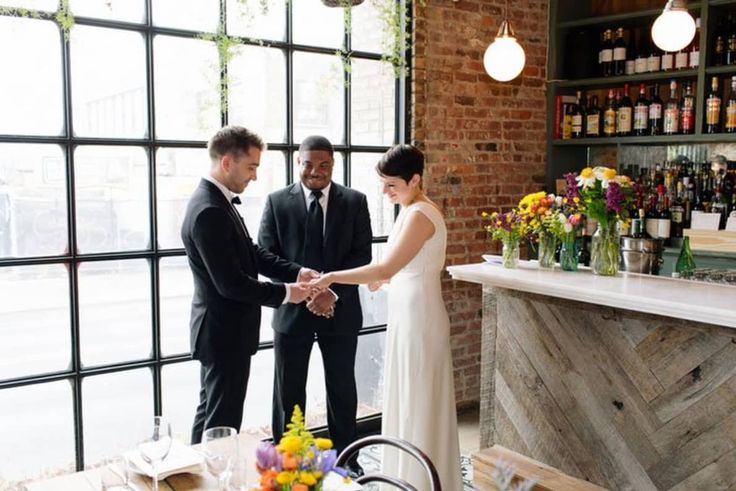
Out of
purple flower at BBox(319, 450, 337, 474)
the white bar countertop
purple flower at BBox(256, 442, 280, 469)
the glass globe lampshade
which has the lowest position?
purple flower at BBox(319, 450, 337, 474)

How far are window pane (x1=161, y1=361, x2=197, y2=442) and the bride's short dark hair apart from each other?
1.51 metres

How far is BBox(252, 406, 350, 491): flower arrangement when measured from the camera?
131 centimetres

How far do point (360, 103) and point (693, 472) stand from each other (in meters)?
2.71

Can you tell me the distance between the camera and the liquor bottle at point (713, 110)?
4500 millimetres

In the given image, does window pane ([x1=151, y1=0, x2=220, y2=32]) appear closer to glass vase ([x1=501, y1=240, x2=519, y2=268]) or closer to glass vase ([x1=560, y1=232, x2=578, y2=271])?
glass vase ([x1=501, y1=240, x2=519, y2=268])

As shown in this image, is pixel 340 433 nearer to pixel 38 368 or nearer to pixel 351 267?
pixel 351 267

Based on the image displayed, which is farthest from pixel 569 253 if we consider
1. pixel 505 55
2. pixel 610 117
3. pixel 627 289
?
pixel 610 117

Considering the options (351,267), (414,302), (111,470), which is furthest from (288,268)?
(111,470)

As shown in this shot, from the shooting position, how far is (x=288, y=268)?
3521 mm

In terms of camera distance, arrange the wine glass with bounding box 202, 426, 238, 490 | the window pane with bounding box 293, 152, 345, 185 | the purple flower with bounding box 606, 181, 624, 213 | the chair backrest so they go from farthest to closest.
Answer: the window pane with bounding box 293, 152, 345, 185 < the purple flower with bounding box 606, 181, 624, 213 < the chair backrest < the wine glass with bounding box 202, 426, 238, 490

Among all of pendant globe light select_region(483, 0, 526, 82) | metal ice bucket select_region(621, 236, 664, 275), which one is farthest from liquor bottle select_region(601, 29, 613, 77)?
metal ice bucket select_region(621, 236, 664, 275)

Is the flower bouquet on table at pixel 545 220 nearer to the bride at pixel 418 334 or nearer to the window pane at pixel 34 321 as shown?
the bride at pixel 418 334

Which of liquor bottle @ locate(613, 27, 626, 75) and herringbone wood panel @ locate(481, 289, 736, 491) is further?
liquor bottle @ locate(613, 27, 626, 75)

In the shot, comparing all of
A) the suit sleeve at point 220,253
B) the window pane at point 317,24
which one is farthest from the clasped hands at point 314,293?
the window pane at point 317,24
